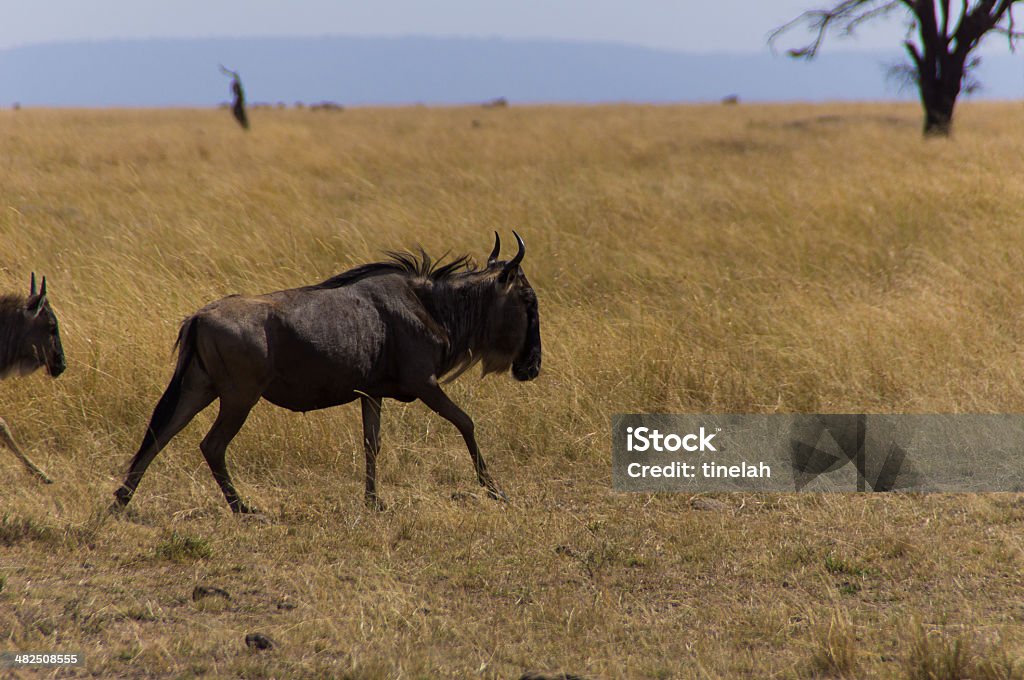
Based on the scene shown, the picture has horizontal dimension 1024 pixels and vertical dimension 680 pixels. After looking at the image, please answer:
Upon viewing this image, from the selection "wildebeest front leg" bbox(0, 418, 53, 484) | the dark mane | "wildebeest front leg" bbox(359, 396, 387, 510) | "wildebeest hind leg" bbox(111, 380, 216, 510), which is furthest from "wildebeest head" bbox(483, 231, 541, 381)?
"wildebeest front leg" bbox(0, 418, 53, 484)

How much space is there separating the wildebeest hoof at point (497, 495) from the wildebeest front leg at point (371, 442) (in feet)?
1.64

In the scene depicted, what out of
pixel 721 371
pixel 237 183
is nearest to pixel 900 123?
pixel 237 183

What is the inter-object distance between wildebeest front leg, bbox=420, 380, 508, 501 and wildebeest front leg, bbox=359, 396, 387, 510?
0.29 meters

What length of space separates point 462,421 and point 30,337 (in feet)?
7.50

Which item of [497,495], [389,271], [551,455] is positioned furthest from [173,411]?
[551,455]

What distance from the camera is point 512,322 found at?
5598 mm

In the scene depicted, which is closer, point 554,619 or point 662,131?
point 554,619

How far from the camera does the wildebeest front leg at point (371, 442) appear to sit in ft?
17.0

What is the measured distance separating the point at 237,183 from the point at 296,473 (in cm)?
707

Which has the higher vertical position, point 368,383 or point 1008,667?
point 368,383

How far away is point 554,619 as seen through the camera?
3.90 metres

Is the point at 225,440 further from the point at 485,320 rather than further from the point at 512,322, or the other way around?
the point at 512,322

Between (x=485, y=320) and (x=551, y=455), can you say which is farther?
(x=551, y=455)

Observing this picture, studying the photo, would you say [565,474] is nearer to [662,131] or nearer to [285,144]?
[285,144]
